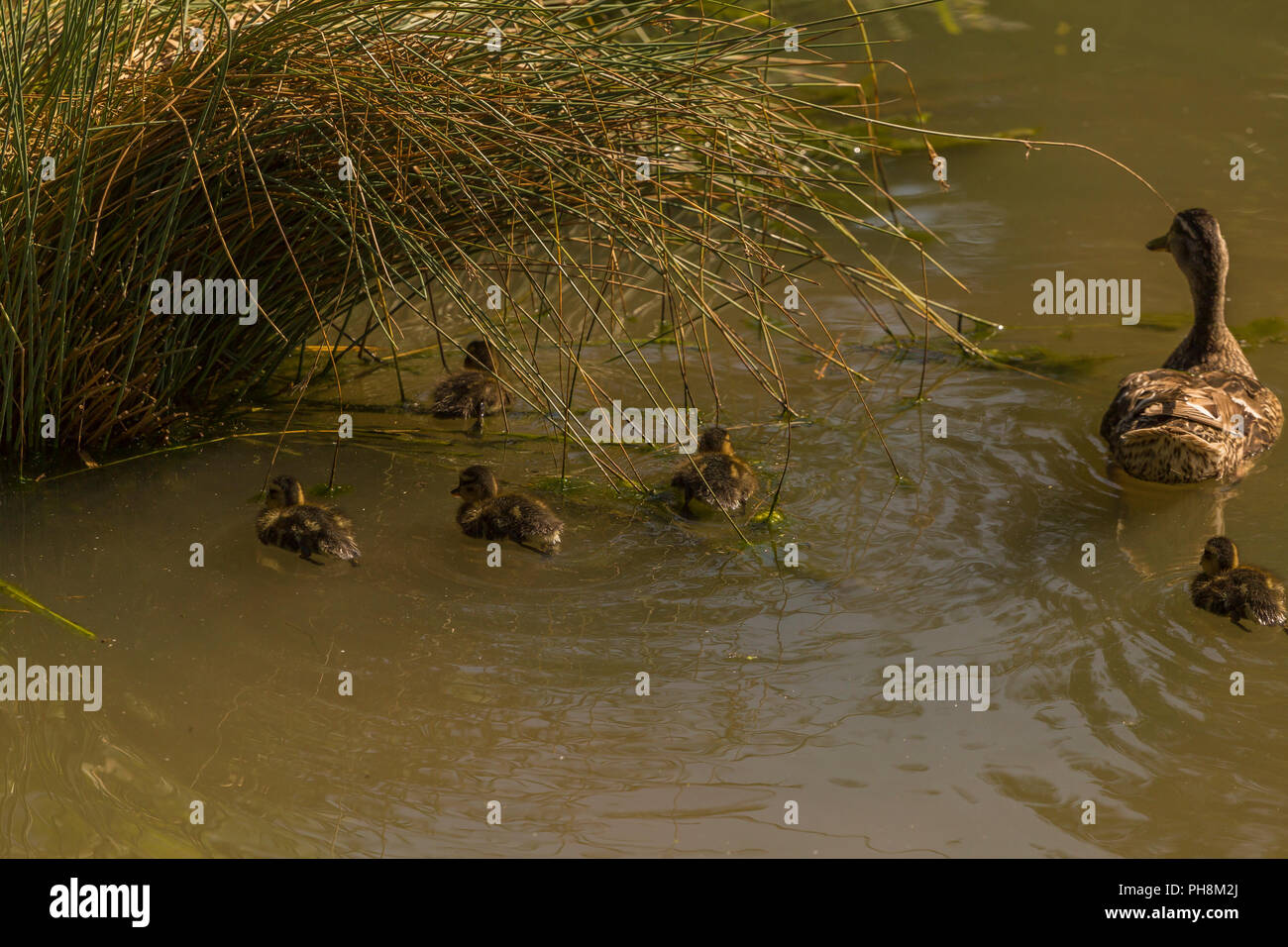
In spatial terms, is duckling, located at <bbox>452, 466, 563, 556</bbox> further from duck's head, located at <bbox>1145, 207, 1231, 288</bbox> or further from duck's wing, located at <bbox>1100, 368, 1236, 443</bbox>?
duck's head, located at <bbox>1145, 207, 1231, 288</bbox>

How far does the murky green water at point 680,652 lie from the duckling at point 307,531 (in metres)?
0.07

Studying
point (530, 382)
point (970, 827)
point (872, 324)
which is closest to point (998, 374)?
point (872, 324)

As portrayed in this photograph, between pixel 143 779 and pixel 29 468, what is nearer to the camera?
pixel 143 779

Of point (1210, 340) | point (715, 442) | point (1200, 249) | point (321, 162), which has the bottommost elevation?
point (715, 442)

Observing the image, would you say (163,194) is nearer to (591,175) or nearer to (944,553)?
(591,175)

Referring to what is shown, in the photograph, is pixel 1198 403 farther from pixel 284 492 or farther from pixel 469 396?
pixel 284 492

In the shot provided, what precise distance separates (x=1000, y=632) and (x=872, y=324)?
2615mm

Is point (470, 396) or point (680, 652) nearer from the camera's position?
point (680, 652)

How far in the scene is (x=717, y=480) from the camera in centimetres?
457

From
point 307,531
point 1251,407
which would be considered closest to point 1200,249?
point 1251,407

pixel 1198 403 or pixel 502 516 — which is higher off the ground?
pixel 1198 403

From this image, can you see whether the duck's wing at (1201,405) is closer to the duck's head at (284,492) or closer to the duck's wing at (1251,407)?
the duck's wing at (1251,407)

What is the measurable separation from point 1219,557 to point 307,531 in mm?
2702

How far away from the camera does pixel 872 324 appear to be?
6348 mm
